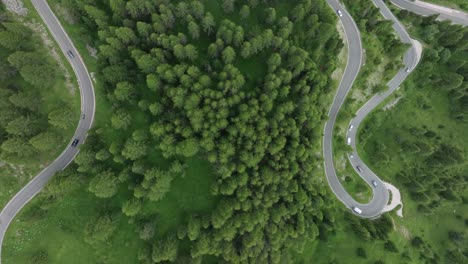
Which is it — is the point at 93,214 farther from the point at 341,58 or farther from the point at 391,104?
the point at 391,104

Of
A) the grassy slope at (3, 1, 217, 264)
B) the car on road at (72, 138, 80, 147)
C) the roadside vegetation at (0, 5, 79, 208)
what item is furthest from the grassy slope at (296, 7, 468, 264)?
the roadside vegetation at (0, 5, 79, 208)

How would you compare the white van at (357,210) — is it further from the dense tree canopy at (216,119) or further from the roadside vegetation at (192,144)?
the dense tree canopy at (216,119)

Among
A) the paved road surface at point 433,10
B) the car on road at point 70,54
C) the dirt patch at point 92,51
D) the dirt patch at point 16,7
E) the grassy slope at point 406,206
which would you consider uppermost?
the paved road surface at point 433,10

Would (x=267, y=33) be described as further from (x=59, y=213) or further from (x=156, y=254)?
(x=59, y=213)

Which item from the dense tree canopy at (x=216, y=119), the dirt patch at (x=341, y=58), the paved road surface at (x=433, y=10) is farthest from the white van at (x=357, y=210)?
the paved road surface at (x=433, y=10)

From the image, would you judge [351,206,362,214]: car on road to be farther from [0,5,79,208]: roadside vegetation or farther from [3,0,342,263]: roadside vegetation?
[0,5,79,208]: roadside vegetation

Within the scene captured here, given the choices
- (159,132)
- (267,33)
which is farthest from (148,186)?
(267,33)
